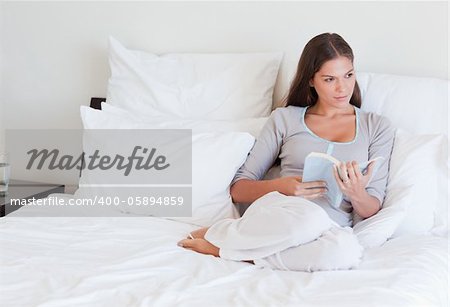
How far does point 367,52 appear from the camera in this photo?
2021mm

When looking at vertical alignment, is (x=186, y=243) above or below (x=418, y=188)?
below

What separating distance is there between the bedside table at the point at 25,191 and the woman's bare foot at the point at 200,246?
0.89m

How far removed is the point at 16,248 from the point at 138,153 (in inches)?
20.2

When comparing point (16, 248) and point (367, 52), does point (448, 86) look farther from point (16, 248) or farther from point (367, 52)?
point (16, 248)

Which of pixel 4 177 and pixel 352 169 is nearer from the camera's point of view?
pixel 352 169

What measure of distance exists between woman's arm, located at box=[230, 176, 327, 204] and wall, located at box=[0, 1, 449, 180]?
0.51 meters

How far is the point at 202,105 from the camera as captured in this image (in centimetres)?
210

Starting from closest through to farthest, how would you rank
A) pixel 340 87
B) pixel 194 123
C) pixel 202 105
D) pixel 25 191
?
pixel 340 87 < pixel 194 123 < pixel 202 105 < pixel 25 191

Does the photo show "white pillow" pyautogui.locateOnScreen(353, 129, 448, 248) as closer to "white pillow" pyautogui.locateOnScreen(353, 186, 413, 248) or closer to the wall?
"white pillow" pyautogui.locateOnScreen(353, 186, 413, 248)

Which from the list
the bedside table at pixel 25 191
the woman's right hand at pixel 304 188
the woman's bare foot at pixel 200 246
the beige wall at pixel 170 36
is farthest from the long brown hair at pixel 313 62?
the bedside table at pixel 25 191

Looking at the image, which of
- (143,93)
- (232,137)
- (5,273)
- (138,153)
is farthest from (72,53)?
(5,273)

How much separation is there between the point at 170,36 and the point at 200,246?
3.54ft

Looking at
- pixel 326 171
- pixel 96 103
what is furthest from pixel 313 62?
pixel 96 103

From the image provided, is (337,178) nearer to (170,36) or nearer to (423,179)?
(423,179)
